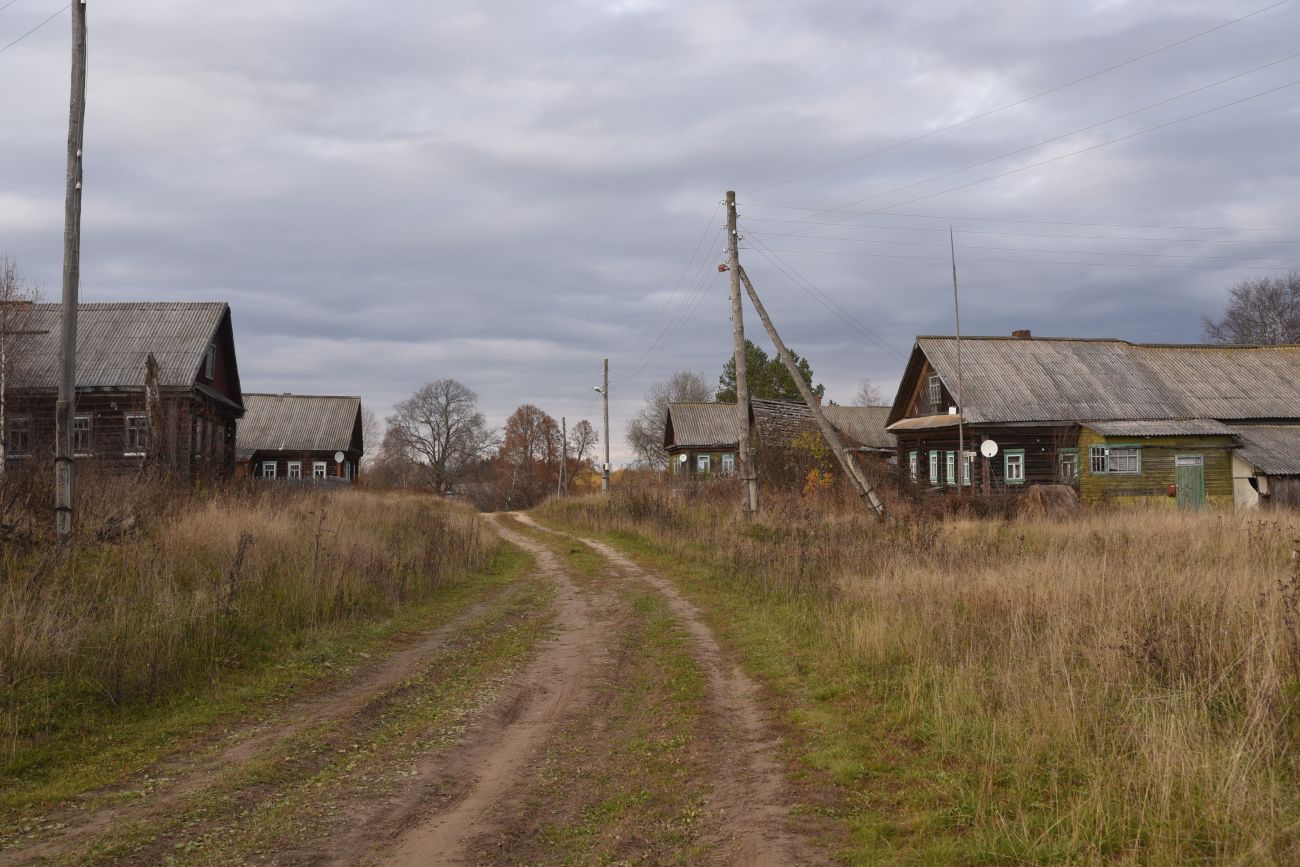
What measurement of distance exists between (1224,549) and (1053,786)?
408 inches

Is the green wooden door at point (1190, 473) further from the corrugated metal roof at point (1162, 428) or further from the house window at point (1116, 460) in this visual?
the house window at point (1116, 460)

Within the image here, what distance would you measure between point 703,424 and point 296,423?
87.6 feet

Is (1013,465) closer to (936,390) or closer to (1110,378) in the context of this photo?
(936,390)

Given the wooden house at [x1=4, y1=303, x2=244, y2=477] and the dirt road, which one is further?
the wooden house at [x1=4, y1=303, x2=244, y2=477]

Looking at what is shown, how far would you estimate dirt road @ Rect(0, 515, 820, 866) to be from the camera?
4.42 meters

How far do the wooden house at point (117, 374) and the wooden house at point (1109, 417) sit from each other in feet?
93.9

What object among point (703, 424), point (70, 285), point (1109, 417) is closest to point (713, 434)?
point (703, 424)

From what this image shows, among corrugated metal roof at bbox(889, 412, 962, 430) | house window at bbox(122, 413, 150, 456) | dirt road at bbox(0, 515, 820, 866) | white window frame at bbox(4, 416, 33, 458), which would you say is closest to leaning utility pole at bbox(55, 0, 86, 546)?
dirt road at bbox(0, 515, 820, 866)

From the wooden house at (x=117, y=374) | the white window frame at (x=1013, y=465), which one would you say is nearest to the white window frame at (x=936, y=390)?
the white window frame at (x=1013, y=465)

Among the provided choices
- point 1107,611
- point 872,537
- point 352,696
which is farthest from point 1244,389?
point 352,696

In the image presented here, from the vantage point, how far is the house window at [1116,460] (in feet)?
109

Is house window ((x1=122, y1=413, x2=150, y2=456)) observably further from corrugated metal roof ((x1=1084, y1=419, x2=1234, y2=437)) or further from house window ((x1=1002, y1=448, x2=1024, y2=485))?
corrugated metal roof ((x1=1084, y1=419, x2=1234, y2=437))

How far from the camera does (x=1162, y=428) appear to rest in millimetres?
33031

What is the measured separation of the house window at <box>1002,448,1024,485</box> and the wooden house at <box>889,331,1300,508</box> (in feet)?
0.14
